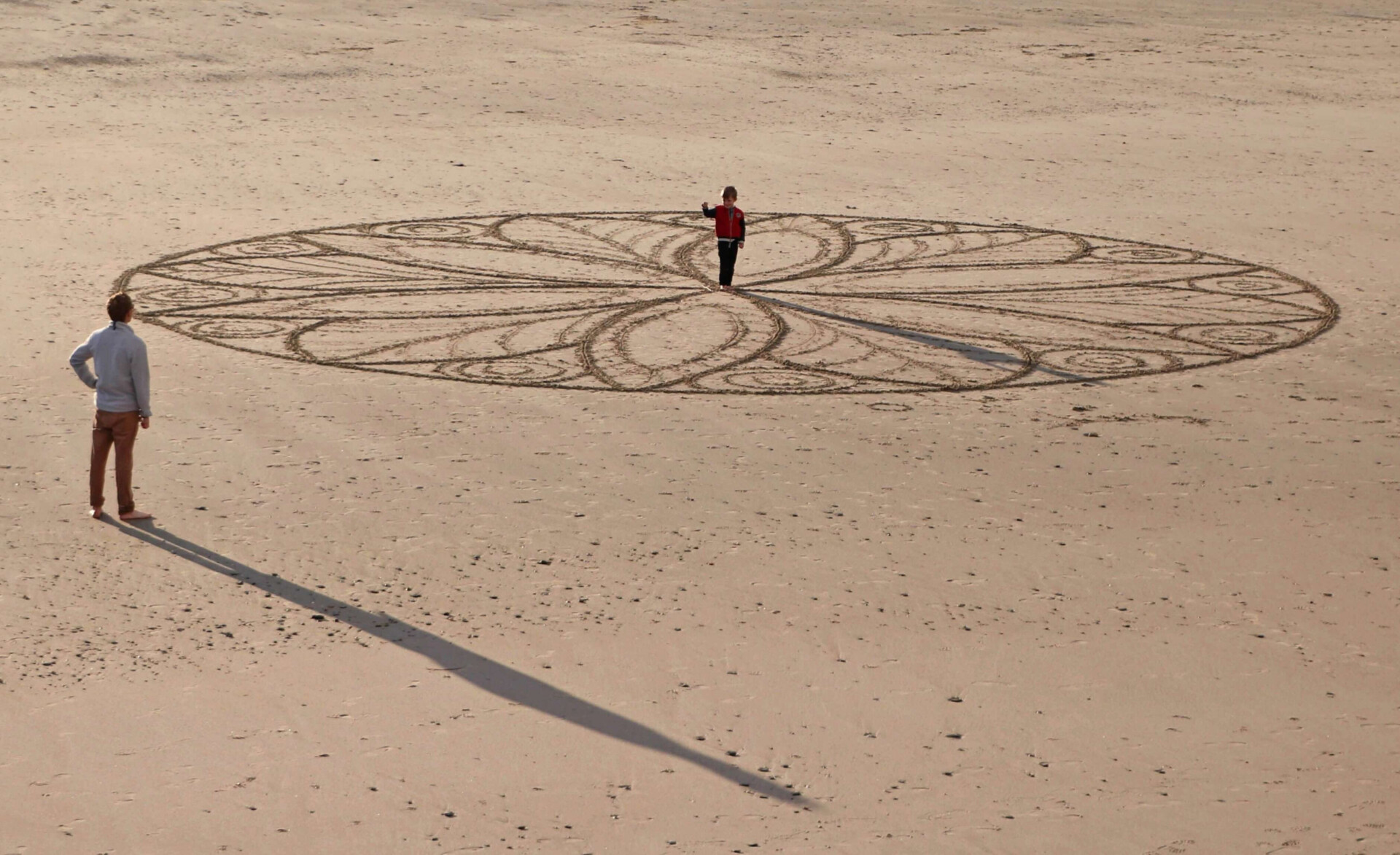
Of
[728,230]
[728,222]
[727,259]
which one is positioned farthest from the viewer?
[727,259]

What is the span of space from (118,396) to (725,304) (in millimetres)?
7862

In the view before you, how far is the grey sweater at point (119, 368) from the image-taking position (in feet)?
36.3

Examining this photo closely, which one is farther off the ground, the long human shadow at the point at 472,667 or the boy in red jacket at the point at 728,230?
the boy in red jacket at the point at 728,230

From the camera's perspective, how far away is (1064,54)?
1459 inches

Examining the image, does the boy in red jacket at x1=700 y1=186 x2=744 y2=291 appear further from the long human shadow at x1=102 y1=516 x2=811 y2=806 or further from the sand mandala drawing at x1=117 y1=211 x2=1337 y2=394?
the long human shadow at x1=102 y1=516 x2=811 y2=806

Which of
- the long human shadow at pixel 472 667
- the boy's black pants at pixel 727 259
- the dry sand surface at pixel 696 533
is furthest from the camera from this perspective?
the boy's black pants at pixel 727 259

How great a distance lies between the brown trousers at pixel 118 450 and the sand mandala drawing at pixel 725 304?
4034mm

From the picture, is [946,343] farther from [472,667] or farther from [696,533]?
[472,667]

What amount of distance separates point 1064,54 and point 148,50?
18718 mm

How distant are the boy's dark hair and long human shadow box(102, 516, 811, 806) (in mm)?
1355

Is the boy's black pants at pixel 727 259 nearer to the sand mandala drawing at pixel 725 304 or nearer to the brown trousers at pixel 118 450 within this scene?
the sand mandala drawing at pixel 725 304

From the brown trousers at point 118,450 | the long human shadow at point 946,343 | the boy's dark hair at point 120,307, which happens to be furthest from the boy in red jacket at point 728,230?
the brown trousers at point 118,450

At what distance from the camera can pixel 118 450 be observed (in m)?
11.2

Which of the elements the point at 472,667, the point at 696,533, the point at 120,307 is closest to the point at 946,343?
the point at 696,533
